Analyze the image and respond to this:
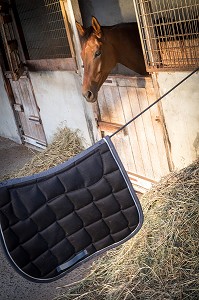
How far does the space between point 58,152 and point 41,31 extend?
1705mm

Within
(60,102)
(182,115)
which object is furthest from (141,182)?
(60,102)

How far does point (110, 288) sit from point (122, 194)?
700mm

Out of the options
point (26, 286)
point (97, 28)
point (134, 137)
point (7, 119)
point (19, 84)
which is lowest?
point (26, 286)

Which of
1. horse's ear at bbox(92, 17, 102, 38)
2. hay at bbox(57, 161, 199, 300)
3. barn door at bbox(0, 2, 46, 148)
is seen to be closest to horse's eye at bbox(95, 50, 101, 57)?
horse's ear at bbox(92, 17, 102, 38)

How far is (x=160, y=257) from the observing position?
2.49 metres

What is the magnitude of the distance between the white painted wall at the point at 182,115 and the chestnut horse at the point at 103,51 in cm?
54

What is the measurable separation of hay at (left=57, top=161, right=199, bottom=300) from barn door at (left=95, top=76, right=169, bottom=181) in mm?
806

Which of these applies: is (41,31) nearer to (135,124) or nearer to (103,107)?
(103,107)

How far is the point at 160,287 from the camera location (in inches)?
92.4

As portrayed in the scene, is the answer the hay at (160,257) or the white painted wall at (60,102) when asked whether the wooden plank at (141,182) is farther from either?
the hay at (160,257)

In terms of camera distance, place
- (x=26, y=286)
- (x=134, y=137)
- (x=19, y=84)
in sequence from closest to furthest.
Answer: (x=26, y=286)
(x=134, y=137)
(x=19, y=84)

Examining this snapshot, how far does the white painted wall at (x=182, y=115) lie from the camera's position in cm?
314

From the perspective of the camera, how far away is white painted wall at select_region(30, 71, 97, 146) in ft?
15.7

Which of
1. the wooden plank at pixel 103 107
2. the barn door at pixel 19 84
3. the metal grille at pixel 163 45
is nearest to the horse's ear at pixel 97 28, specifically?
the metal grille at pixel 163 45
